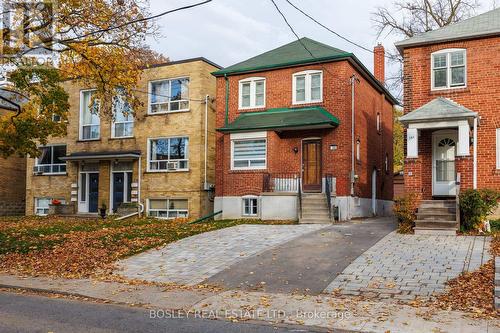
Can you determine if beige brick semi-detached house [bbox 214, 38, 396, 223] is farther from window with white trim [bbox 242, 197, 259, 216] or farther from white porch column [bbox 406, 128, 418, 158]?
white porch column [bbox 406, 128, 418, 158]

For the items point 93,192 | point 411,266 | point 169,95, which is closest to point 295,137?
point 169,95

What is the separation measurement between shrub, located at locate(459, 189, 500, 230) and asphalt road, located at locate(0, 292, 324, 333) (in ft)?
32.2

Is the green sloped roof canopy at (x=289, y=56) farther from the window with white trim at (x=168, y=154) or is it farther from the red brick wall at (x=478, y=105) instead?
the red brick wall at (x=478, y=105)

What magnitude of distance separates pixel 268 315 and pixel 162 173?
62.4 feet

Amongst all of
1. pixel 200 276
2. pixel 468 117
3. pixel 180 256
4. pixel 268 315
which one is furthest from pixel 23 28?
pixel 468 117

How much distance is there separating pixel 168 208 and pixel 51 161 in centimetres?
939

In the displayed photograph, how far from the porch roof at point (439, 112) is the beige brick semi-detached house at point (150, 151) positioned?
1158cm

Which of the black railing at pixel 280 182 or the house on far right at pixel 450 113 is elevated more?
the house on far right at pixel 450 113

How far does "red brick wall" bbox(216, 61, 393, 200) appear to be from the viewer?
21.3 metres

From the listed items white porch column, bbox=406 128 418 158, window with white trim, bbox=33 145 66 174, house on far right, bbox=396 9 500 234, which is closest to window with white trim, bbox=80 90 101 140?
window with white trim, bbox=33 145 66 174

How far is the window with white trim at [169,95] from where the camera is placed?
25984mm

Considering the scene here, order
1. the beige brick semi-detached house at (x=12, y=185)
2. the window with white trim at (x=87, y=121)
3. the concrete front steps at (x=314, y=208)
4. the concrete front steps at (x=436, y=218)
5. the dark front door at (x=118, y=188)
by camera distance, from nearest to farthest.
A: 1. the concrete front steps at (x=436, y=218)
2. the concrete front steps at (x=314, y=208)
3. the dark front door at (x=118, y=188)
4. the window with white trim at (x=87, y=121)
5. the beige brick semi-detached house at (x=12, y=185)

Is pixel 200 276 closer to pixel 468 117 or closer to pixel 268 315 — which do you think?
pixel 268 315

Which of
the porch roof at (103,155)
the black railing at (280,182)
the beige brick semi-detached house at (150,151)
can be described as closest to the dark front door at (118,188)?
the beige brick semi-detached house at (150,151)
